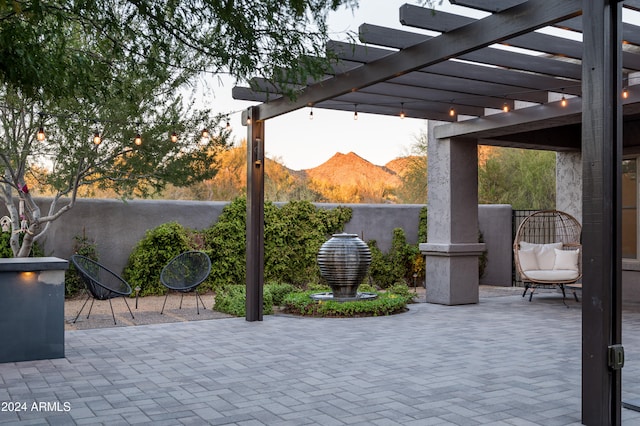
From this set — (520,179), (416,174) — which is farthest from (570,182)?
(416,174)

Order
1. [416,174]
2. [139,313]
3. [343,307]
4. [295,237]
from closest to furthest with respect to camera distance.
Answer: [343,307], [139,313], [295,237], [416,174]

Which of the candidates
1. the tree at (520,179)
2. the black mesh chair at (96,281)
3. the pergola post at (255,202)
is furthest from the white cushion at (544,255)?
the tree at (520,179)

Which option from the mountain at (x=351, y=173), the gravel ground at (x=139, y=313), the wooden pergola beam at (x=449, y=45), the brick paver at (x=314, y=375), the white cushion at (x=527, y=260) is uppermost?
the mountain at (x=351, y=173)

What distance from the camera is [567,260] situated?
9.55 metres

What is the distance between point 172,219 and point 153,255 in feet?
2.65

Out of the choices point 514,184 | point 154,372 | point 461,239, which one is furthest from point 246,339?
point 514,184

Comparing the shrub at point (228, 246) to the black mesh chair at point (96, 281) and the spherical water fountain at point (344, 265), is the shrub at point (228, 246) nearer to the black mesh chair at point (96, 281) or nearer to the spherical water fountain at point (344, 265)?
the black mesh chair at point (96, 281)

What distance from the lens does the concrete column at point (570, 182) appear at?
10523 mm

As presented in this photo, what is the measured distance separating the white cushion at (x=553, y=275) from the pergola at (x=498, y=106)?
3.06 feet

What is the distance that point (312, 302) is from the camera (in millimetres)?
8047

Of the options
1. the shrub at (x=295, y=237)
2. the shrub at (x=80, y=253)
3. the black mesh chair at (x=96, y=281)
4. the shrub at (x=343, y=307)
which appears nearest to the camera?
the black mesh chair at (x=96, y=281)

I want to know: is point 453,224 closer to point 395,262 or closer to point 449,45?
point 395,262

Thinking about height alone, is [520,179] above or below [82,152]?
above

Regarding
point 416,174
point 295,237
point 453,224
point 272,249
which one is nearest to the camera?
point 453,224
